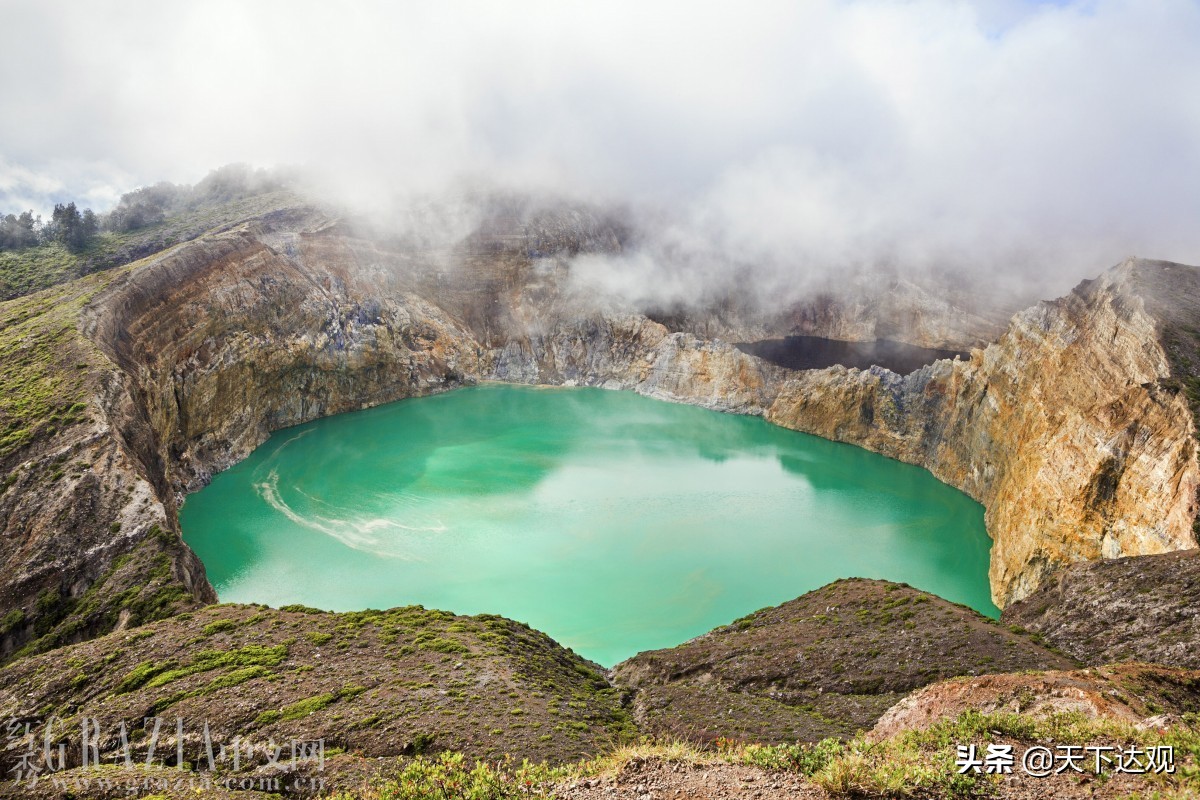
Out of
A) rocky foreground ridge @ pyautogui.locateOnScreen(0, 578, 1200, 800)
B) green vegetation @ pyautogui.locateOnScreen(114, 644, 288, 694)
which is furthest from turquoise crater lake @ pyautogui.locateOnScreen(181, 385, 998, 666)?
green vegetation @ pyautogui.locateOnScreen(114, 644, 288, 694)

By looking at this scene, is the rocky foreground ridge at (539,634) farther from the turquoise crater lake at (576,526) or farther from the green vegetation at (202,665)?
the turquoise crater lake at (576,526)

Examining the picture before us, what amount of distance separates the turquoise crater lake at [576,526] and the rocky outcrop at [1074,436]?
12.2ft

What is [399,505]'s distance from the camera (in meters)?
43.0

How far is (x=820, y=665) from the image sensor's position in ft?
61.6

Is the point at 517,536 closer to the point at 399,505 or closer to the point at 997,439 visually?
the point at 399,505

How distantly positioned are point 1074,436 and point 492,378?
6594 centimetres

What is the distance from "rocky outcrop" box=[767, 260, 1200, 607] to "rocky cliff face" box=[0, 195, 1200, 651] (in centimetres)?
13

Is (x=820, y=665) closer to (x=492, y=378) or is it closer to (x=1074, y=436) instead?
(x=1074, y=436)

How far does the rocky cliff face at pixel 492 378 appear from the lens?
2494cm

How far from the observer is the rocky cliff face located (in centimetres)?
2494

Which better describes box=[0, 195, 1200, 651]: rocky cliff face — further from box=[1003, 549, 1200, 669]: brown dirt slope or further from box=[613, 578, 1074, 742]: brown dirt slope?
box=[613, 578, 1074, 742]: brown dirt slope

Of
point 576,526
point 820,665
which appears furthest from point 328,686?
point 576,526

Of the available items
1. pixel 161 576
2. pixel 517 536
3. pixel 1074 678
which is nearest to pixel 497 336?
pixel 517 536

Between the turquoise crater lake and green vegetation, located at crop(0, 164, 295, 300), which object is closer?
the turquoise crater lake
